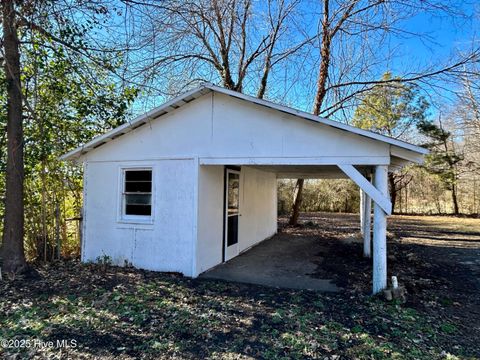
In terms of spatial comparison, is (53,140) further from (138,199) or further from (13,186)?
(138,199)

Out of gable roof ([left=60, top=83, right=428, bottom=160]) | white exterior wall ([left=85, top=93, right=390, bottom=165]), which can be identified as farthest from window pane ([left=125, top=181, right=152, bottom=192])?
gable roof ([left=60, top=83, right=428, bottom=160])

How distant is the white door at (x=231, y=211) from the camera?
26.0 feet

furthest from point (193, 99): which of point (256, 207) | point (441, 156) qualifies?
point (441, 156)

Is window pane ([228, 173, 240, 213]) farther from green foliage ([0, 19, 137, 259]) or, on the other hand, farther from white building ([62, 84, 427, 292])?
green foliage ([0, 19, 137, 259])

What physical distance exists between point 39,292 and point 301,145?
5046mm

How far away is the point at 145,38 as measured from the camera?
6402mm

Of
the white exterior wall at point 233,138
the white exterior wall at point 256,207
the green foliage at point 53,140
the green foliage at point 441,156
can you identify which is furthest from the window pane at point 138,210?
the green foliage at point 441,156

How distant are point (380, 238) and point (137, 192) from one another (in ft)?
16.0

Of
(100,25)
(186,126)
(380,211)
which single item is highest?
(100,25)

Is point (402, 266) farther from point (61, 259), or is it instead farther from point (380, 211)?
point (61, 259)

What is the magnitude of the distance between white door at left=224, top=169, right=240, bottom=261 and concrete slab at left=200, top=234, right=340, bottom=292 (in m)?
0.30

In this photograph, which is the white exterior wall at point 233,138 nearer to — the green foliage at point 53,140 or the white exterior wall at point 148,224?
the white exterior wall at point 148,224

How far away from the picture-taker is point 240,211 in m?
8.95

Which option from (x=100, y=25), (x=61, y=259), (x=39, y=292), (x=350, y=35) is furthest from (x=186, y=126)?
(x=350, y=35)
